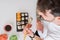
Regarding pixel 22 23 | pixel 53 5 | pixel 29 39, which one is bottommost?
pixel 29 39

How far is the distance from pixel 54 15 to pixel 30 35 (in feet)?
0.86

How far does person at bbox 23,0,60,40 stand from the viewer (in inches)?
31.8

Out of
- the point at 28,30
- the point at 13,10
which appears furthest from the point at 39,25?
the point at 13,10

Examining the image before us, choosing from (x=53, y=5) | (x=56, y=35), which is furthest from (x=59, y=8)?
(x=56, y=35)

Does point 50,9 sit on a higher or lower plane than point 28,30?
higher

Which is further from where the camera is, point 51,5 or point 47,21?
point 47,21

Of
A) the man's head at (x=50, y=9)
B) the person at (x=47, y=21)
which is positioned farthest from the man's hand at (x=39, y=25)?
the man's head at (x=50, y=9)

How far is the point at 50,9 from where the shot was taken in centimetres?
82

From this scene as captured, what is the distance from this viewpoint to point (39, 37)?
104 cm

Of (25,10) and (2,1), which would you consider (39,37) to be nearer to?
(25,10)

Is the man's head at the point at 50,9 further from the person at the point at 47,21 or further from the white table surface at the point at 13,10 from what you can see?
the white table surface at the point at 13,10

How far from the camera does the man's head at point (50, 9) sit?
799 mm

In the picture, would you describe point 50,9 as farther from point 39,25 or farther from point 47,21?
point 39,25

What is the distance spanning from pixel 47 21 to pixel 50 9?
0.44 ft
